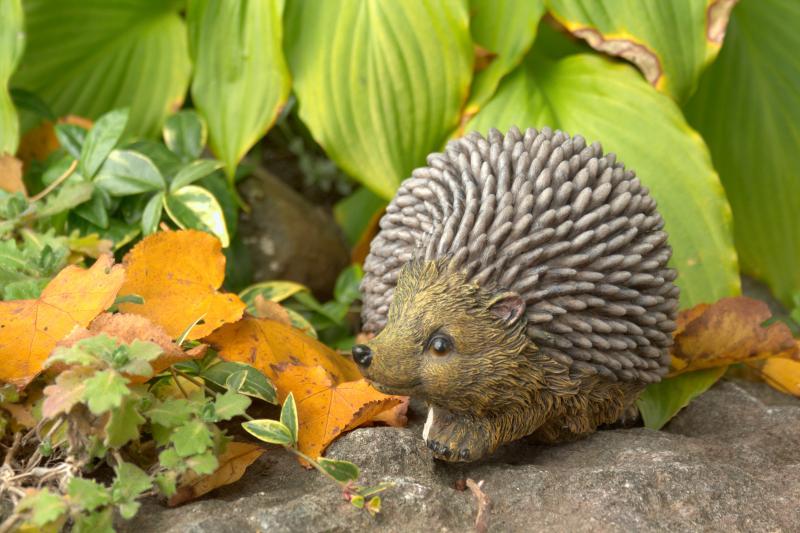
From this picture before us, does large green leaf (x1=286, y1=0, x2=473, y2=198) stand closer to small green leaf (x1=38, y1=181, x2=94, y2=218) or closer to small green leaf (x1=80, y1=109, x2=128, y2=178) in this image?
small green leaf (x1=80, y1=109, x2=128, y2=178)

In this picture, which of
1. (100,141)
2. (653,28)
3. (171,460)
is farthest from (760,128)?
(171,460)

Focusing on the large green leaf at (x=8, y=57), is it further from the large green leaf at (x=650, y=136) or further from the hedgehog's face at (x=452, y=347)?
the hedgehog's face at (x=452, y=347)

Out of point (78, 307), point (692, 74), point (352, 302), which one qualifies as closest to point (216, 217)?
point (352, 302)

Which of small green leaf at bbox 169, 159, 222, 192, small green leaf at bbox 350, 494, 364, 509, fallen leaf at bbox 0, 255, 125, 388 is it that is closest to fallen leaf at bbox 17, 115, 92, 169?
small green leaf at bbox 169, 159, 222, 192

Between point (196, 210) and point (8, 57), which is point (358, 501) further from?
point (8, 57)

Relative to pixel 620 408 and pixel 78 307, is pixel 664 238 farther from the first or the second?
pixel 78 307

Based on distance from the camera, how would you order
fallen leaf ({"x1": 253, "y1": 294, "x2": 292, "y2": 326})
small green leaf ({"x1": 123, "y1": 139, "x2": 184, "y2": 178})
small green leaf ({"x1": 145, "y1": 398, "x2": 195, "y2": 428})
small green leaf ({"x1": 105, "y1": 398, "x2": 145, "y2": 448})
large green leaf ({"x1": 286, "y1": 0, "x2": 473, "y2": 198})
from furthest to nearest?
1. small green leaf ({"x1": 123, "y1": 139, "x2": 184, "y2": 178})
2. large green leaf ({"x1": 286, "y1": 0, "x2": 473, "y2": 198})
3. fallen leaf ({"x1": 253, "y1": 294, "x2": 292, "y2": 326})
4. small green leaf ({"x1": 145, "y1": 398, "x2": 195, "y2": 428})
5. small green leaf ({"x1": 105, "y1": 398, "x2": 145, "y2": 448})

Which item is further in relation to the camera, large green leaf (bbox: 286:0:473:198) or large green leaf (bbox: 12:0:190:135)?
large green leaf (bbox: 12:0:190:135)

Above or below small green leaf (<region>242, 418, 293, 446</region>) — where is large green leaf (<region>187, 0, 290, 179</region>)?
above
